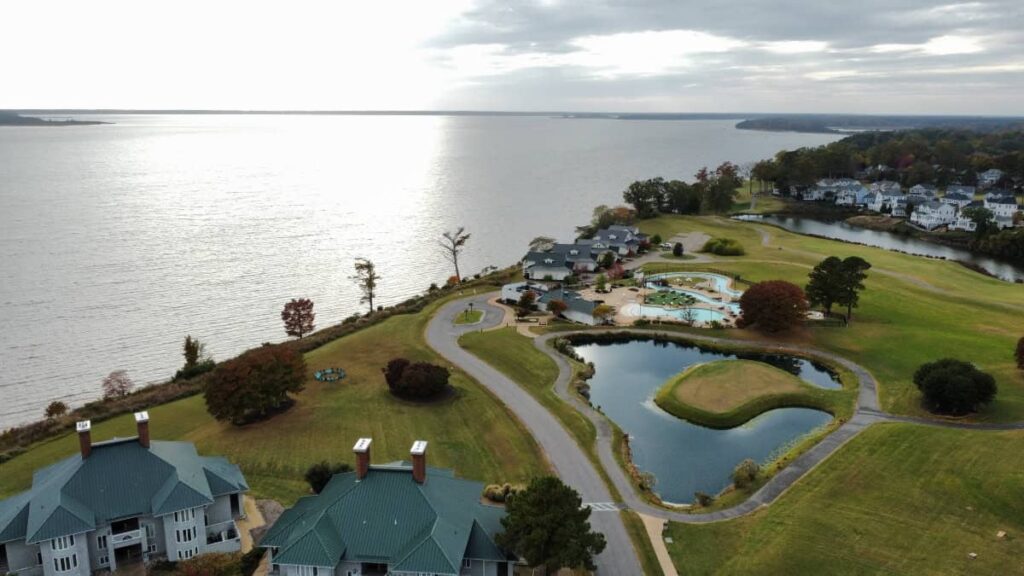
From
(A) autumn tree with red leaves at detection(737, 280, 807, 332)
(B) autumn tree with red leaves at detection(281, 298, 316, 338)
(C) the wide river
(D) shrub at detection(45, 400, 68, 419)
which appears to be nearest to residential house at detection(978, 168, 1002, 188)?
(C) the wide river

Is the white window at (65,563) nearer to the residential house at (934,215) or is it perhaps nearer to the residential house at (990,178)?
the residential house at (934,215)

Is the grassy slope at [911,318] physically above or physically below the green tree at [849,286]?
below

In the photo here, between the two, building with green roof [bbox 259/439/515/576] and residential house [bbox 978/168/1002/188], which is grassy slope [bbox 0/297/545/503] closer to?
building with green roof [bbox 259/439/515/576]

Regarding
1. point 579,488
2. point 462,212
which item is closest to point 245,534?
point 579,488

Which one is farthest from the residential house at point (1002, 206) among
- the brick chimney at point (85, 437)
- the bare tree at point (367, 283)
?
the brick chimney at point (85, 437)

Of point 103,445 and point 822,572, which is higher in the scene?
point 103,445

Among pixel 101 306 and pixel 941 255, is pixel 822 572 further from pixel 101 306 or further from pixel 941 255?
pixel 941 255
